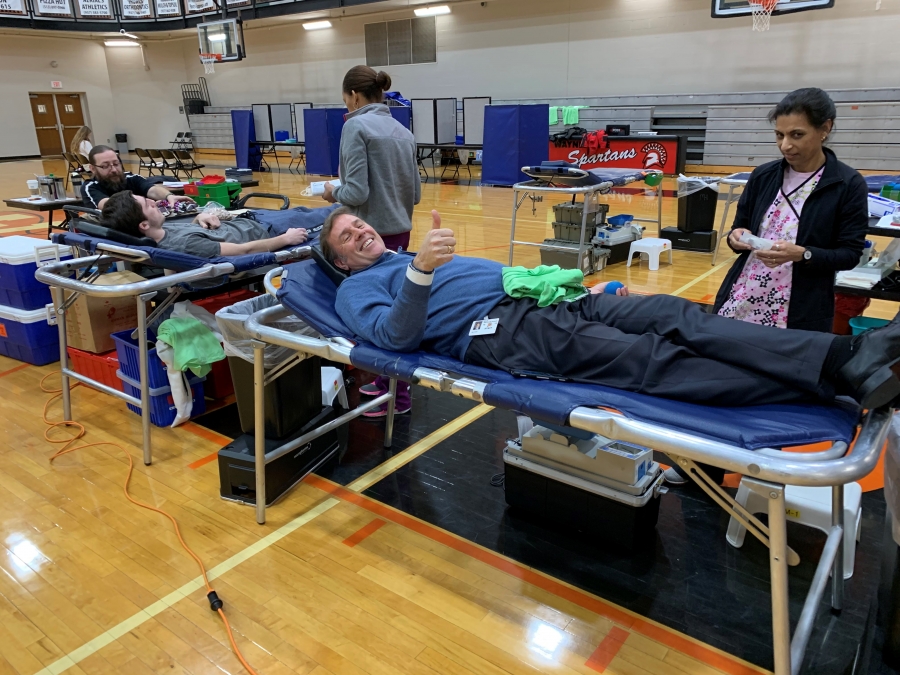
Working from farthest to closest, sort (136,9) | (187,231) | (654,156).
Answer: (136,9) → (654,156) → (187,231)

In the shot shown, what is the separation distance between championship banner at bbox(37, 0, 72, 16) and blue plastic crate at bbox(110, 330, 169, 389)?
17.2m

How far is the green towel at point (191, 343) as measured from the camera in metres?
2.76

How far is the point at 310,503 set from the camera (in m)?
2.36

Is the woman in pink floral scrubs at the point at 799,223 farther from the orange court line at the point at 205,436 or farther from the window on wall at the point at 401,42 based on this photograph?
the window on wall at the point at 401,42

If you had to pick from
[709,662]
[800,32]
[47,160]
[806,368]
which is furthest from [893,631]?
[47,160]

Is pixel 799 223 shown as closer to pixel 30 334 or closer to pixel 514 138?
pixel 30 334

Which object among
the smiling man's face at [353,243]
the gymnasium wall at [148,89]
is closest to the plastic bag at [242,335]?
the smiling man's face at [353,243]

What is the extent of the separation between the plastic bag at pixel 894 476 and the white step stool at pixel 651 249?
4.21m

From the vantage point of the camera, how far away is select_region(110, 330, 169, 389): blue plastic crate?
283 cm

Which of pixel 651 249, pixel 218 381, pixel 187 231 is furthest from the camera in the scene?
pixel 651 249

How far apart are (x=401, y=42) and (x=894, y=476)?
15664 mm

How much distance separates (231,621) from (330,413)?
0.98 m

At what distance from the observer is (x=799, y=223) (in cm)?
209

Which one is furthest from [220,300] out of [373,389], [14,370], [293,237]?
[14,370]
